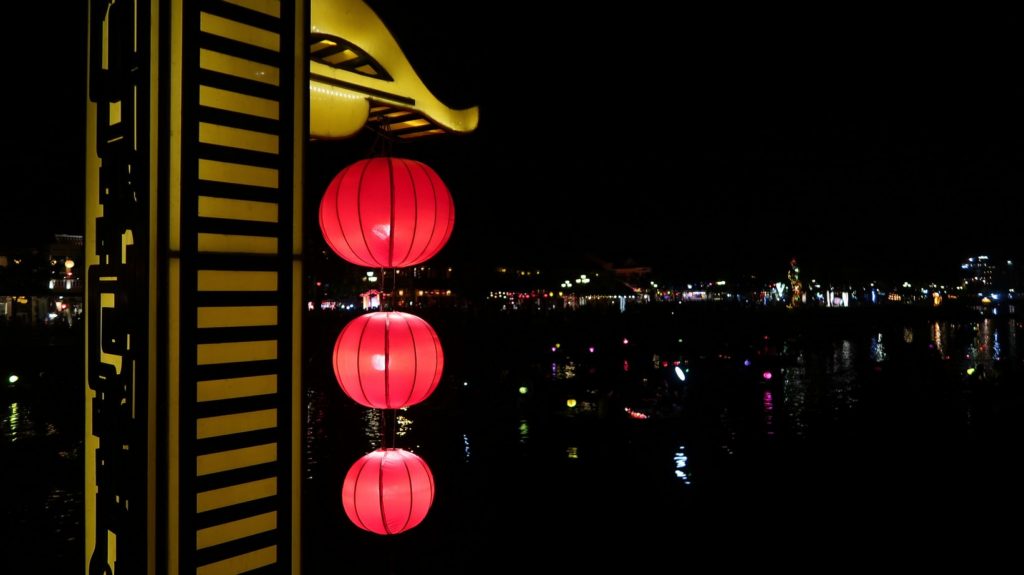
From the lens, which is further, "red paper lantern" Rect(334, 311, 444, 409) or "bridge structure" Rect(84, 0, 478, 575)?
"red paper lantern" Rect(334, 311, 444, 409)

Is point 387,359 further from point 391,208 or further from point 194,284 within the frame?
point 194,284

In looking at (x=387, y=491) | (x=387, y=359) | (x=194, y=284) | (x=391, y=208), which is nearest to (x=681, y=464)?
(x=387, y=491)

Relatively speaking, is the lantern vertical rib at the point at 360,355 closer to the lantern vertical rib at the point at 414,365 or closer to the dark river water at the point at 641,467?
the lantern vertical rib at the point at 414,365

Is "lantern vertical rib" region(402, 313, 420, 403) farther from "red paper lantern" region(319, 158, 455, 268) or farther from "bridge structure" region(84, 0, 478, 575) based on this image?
"bridge structure" region(84, 0, 478, 575)

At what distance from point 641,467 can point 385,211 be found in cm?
749

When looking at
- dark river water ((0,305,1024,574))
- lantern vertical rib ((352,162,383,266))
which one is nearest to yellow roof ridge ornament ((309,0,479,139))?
lantern vertical rib ((352,162,383,266))

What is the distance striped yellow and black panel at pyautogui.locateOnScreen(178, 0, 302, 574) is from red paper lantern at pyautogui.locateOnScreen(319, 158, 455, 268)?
2.36ft

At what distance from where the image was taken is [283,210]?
2.31 meters

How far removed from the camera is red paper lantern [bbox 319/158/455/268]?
308 centimetres

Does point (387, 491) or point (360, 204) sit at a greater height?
point (360, 204)

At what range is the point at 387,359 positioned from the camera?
3152 millimetres

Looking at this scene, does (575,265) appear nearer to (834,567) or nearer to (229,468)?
(834,567)

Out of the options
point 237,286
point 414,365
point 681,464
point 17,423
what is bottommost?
point 681,464

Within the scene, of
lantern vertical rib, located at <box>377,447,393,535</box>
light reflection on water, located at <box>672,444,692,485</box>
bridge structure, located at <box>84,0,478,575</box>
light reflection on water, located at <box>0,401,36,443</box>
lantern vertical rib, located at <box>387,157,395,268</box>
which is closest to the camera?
bridge structure, located at <box>84,0,478,575</box>
